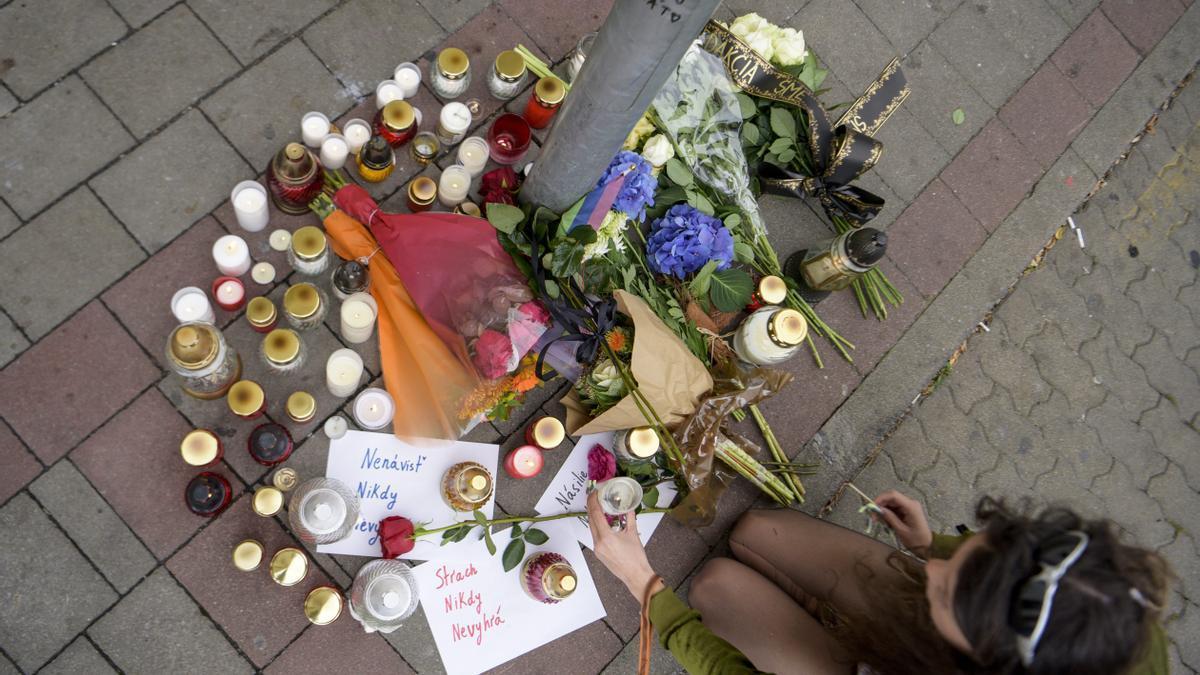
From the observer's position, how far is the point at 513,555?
244 centimetres

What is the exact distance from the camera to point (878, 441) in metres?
2.92

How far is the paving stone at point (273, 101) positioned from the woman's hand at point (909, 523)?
2.37 metres

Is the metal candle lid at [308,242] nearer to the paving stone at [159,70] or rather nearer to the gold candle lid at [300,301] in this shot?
the gold candle lid at [300,301]

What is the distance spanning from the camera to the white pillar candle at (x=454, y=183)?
2500 millimetres

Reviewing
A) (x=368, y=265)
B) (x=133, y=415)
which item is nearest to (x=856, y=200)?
(x=368, y=265)

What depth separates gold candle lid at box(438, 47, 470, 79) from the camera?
100 inches

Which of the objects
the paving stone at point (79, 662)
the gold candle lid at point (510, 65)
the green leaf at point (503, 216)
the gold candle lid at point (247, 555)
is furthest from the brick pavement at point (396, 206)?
the green leaf at point (503, 216)

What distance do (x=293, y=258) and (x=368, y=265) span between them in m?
0.24

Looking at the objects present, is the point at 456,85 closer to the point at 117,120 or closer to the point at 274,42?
the point at 274,42

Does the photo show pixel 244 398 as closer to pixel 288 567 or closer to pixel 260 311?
pixel 260 311

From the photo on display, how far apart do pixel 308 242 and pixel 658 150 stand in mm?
1181

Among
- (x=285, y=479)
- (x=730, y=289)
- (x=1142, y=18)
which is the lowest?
(x=285, y=479)

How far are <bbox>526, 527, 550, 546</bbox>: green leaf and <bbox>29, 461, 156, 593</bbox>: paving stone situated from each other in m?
1.17

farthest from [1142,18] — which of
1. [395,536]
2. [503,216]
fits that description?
[395,536]
